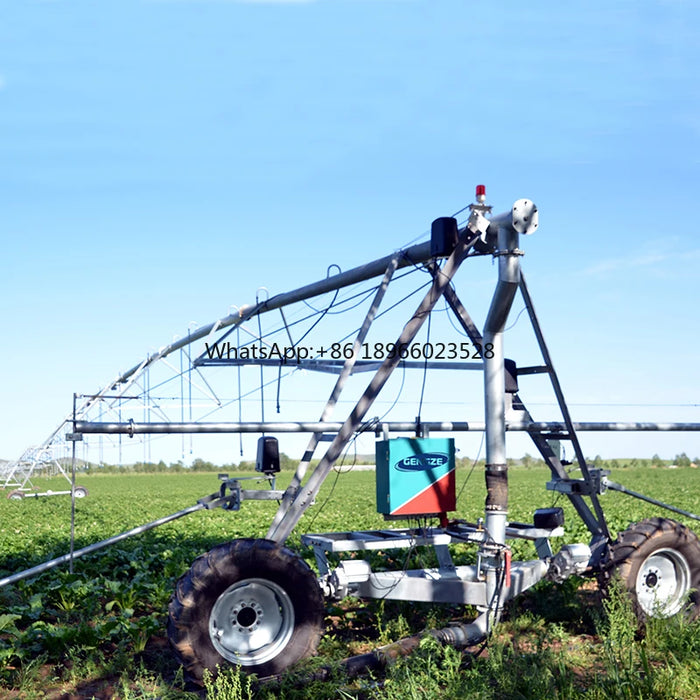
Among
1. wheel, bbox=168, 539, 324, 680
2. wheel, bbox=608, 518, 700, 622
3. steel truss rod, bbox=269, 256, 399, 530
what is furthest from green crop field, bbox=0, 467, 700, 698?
steel truss rod, bbox=269, 256, 399, 530

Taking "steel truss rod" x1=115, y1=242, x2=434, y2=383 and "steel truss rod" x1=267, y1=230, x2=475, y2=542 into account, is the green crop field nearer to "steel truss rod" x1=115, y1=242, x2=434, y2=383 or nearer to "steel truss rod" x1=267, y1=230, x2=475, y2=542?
"steel truss rod" x1=267, y1=230, x2=475, y2=542

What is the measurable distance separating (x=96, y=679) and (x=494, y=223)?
209 inches

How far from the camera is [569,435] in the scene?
828 centimetres

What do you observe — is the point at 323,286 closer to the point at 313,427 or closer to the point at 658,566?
the point at 313,427

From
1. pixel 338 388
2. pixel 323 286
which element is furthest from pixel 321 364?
pixel 338 388

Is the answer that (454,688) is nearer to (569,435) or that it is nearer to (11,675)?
→ (569,435)

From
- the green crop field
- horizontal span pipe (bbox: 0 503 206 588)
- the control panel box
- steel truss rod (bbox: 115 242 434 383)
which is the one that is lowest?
the green crop field

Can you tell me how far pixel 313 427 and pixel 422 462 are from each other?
1056 mm

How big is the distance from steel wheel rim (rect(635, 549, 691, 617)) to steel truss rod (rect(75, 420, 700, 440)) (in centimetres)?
147

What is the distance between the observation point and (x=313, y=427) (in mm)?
7430

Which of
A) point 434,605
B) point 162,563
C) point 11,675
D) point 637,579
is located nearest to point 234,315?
point 162,563

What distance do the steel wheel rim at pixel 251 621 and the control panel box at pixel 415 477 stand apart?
1283 mm

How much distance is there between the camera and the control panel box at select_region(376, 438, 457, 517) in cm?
711

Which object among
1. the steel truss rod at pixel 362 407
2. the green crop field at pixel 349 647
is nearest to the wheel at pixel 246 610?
the green crop field at pixel 349 647
